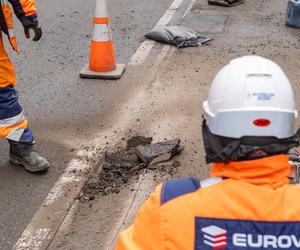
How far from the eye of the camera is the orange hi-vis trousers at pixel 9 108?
14.0 ft

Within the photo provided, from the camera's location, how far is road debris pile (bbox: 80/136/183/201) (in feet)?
14.1

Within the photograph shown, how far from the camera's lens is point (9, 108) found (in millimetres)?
4344

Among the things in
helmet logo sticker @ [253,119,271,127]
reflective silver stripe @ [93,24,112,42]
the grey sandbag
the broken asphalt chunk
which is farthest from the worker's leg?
the grey sandbag

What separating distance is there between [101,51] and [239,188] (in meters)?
5.06

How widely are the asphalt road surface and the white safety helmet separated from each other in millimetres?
2289

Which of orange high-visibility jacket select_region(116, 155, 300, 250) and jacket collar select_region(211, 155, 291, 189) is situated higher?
jacket collar select_region(211, 155, 291, 189)

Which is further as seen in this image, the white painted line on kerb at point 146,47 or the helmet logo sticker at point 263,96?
the white painted line on kerb at point 146,47

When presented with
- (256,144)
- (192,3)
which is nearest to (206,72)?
(192,3)

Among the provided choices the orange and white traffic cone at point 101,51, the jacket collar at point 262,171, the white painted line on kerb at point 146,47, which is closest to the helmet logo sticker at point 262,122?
the jacket collar at point 262,171

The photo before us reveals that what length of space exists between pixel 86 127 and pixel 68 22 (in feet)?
13.7

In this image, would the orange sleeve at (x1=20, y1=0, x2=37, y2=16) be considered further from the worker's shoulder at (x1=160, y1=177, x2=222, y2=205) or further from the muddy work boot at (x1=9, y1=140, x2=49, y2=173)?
the worker's shoulder at (x1=160, y1=177, x2=222, y2=205)

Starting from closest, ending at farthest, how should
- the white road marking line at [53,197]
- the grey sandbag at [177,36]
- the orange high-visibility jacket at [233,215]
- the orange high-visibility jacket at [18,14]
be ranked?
1. the orange high-visibility jacket at [233,215]
2. the white road marking line at [53,197]
3. the orange high-visibility jacket at [18,14]
4. the grey sandbag at [177,36]

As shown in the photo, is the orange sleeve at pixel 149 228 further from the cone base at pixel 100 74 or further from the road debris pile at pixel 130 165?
the cone base at pixel 100 74

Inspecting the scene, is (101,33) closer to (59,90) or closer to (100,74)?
(100,74)
